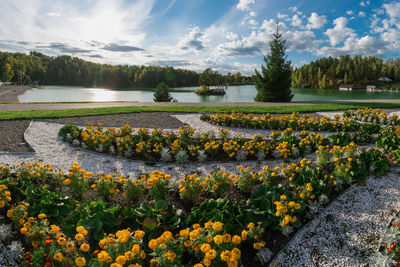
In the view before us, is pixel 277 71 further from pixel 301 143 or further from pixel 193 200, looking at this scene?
pixel 193 200

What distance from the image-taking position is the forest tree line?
7675 cm

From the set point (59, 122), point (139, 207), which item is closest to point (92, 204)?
point (139, 207)

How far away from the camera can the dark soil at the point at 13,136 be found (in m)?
6.20

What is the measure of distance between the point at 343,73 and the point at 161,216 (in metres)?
97.0

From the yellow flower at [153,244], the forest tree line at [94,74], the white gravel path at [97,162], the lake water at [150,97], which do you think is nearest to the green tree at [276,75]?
the lake water at [150,97]

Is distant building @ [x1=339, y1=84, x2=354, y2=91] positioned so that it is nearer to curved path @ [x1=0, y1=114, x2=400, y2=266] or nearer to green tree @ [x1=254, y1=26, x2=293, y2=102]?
green tree @ [x1=254, y1=26, x2=293, y2=102]

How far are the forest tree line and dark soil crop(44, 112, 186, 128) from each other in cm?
6698

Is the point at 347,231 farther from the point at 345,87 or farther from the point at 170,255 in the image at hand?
the point at 345,87

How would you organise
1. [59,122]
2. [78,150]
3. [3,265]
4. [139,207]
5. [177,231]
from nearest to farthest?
[3,265] → [177,231] → [139,207] → [78,150] → [59,122]

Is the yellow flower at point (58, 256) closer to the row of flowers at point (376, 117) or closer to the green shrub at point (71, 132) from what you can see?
the green shrub at point (71, 132)

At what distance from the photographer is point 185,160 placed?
5.51m

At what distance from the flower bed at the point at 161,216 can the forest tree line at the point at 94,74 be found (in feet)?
243

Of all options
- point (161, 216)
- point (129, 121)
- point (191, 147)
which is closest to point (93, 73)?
point (129, 121)

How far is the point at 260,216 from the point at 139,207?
156cm
